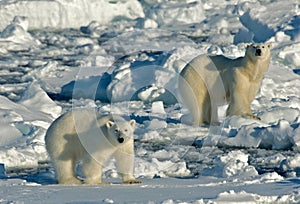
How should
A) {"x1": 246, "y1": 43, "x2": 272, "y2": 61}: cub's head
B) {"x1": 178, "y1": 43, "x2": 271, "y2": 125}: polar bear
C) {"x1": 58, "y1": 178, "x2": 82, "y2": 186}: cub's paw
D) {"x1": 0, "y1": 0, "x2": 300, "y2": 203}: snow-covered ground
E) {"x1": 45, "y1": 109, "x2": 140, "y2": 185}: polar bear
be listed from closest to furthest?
{"x1": 0, "y1": 0, "x2": 300, "y2": 203}: snow-covered ground, {"x1": 45, "y1": 109, "x2": 140, "y2": 185}: polar bear, {"x1": 58, "y1": 178, "x2": 82, "y2": 186}: cub's paw, {"x1": 246, "y1": 43, "x2": 272, "y2": 61}: cub's head, {"x1": 178, "y1": 43, "x2": 271, "y2": 125}: polar bear

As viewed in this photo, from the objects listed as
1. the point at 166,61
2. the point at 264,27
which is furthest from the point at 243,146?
the point at 264,27

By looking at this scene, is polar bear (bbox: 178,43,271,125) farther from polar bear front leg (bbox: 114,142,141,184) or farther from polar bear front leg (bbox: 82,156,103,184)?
polar bear front leg (bbox: 82,156,103,184)

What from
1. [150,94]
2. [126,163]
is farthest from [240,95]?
[126,163]

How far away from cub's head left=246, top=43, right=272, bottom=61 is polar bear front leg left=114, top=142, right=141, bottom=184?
8.80 ft

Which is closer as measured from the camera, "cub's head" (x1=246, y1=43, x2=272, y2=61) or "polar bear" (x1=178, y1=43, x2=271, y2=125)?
"cub's head" (x1=246, y1=43, x2=272, y2=61)

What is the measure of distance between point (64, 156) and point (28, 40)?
8.79 metres

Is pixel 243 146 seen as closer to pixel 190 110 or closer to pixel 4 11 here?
pixel 190 110

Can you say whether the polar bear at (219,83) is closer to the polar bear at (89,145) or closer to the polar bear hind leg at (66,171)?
the polar bear at (89,145)

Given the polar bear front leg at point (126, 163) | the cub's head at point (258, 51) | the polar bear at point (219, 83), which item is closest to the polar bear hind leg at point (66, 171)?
the polar bear front leg at point (126, 163)

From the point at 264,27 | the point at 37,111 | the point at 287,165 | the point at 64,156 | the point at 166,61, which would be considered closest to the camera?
the point at 64,156

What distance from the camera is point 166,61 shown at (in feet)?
33.4

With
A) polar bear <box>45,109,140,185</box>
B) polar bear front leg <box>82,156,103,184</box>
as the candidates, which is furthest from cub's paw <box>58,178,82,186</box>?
polar bear front leg <box>82,156,103,184</box>

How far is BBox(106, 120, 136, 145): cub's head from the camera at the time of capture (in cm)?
521

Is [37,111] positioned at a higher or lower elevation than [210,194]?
lower
